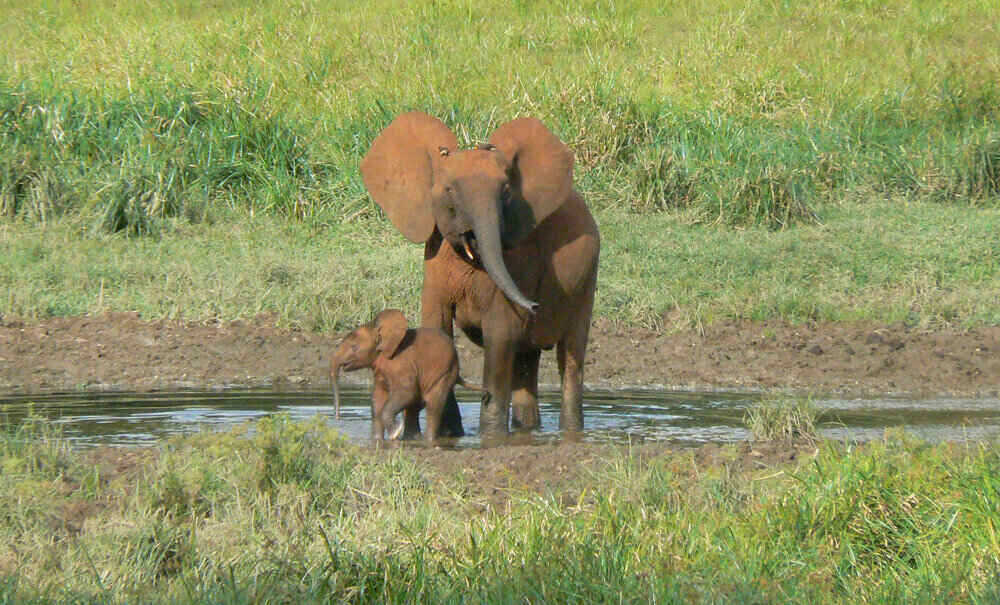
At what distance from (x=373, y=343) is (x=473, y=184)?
923 mm

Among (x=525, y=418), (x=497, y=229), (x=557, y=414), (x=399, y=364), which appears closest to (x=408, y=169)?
(x=497, y=229)

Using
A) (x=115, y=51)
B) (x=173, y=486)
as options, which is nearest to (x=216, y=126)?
(x=115, y=51)

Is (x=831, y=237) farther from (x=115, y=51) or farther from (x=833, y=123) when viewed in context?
(x=115, y=51)

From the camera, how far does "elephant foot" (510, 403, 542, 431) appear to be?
8.15 metres

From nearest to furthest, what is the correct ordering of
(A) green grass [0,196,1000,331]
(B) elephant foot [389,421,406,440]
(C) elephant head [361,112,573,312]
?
(C) elephant head [361,112,573,312] < (B) elephant foot [389,421,406,440] < (A) green grass [0,196,1000,331]

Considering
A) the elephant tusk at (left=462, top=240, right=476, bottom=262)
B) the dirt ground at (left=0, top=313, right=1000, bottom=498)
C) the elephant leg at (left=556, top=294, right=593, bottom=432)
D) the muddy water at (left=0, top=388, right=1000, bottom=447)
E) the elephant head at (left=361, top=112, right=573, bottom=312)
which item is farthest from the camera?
the dirt ground at (left=0, top=313, right=1000, bottom=498)

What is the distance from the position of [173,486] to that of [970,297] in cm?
750

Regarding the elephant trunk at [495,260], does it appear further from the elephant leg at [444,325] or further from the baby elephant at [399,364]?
the elephant leg at [444,325]

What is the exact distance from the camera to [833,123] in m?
16.0

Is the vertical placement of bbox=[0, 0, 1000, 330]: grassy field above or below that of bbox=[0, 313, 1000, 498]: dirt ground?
above

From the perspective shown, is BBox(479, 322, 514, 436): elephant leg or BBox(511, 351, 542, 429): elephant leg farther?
BBox(511, 351, 542, 429): elephant leg

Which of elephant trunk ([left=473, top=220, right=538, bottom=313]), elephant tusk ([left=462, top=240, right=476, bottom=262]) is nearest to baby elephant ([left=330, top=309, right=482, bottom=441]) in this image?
elephant tusk ([left=462, top=240, right=476, bottom=262])

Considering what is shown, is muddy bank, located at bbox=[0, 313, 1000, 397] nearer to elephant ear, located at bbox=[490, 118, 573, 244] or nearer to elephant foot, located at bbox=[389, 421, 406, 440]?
elephant foot, located at bbox=[389, 421, 406, 440]

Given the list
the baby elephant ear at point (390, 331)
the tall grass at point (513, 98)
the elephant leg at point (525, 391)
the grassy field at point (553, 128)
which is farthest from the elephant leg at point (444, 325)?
the tall grass at point (513, 98)
